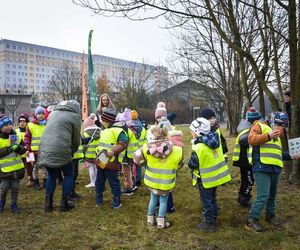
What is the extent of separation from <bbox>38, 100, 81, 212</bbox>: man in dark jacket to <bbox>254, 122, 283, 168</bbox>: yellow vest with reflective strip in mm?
2994

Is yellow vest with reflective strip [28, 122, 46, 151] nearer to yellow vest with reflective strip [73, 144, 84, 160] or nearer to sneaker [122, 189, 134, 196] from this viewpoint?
yellow vest with reflective strip [73, 144, 84, 160]

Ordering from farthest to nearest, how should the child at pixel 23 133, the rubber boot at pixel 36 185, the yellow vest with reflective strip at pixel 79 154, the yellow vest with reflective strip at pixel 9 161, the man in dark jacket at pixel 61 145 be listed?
the child at pixel 23 133 < the rubber boot at pixel 36 185 < the yellow vest with reflective strip at pixel 79 154 < the yellow vest with reflective strip at pixel 9 161 < the man in dark jacket at pixel 61 145

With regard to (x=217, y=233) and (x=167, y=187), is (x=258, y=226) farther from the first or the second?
(x=167, y=187)

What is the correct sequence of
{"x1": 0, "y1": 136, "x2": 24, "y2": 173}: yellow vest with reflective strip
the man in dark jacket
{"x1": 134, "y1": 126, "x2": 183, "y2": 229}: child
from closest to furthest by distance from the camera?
1. {"x1": 134, "y1": 126, "x2": 183, "y2": 229}: child
2. the man in dark jacket
3. {"x1": 0, "y1": 136, "x2": 24, "y2": 173}: yellow vest with reflective strip

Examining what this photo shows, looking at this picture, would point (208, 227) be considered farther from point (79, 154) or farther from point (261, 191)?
point (79, 154)

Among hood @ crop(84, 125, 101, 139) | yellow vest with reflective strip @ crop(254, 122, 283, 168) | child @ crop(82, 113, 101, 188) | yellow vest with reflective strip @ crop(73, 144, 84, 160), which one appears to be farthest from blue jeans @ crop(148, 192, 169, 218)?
hood @ crop(84, 125, 101, 139)

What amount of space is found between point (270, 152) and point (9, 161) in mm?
4073

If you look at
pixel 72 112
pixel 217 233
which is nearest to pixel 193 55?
pixel 72 112

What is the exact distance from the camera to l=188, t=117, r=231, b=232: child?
492 cm

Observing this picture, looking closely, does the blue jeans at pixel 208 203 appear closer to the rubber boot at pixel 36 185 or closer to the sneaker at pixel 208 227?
the sneaker at pixel 208 227

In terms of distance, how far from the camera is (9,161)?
234 inches

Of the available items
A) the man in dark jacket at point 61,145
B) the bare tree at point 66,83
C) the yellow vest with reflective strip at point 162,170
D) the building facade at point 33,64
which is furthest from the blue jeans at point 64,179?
the building facade at point 33,64

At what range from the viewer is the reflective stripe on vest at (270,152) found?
4867 millimetres

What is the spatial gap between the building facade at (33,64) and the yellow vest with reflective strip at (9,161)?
83856 millimetres
